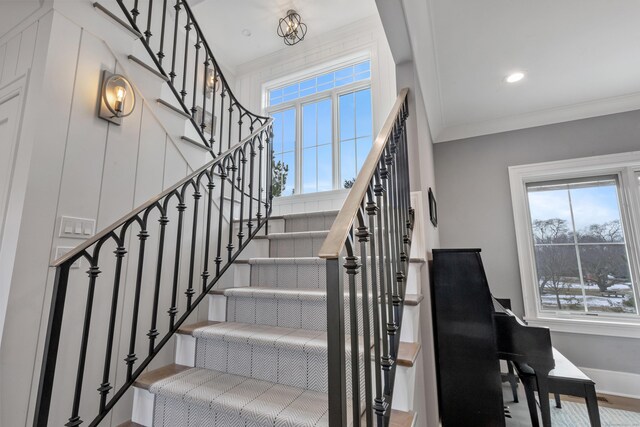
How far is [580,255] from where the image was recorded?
308cm

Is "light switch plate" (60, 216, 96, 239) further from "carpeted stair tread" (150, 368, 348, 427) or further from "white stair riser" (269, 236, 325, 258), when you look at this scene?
"white stair riser" (269, 236, 325, 258)

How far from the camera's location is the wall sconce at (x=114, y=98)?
1688 millimetres

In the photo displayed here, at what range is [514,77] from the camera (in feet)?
8.63

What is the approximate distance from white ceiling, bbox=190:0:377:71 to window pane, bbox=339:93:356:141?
35.7 inches

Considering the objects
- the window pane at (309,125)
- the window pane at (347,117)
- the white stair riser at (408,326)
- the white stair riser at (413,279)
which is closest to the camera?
the white stair riser at (408,326)

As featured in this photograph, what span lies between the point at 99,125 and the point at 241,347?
1455mm

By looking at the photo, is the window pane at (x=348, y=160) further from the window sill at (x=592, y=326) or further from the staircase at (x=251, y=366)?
the window sill at (x=592, y=326)

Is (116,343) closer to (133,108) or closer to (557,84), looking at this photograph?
(133,108)

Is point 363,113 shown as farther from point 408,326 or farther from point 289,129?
point 408,326

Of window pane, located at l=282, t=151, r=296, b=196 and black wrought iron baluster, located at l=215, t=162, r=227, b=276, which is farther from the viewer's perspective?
window pane, located at l=282, t=151, r=296, b=196

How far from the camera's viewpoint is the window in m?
3.73

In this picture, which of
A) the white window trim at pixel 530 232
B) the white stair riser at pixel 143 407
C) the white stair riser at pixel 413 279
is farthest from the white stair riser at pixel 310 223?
the white window trim at pixel 530 232

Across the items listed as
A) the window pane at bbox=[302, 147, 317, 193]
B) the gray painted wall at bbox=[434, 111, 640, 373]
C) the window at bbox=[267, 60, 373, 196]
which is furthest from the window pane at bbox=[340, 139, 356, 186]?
the gray painted wall at bbox=[434, 111, 640, 373]

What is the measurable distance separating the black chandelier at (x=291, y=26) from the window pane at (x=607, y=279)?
156 inches
